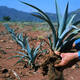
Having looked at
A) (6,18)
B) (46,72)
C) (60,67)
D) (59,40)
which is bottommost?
(6,18)

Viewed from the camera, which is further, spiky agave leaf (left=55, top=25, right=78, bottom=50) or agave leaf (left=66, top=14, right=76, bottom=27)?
agave leaf (left=66, top=14, right=76, bottom=27)

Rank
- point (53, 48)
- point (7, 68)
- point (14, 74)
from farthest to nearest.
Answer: point (7, 68) < point (14, 74) < point (53, 48)

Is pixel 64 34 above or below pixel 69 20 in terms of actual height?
below

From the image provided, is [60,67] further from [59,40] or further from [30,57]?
[30,57]

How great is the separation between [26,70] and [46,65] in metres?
0.96

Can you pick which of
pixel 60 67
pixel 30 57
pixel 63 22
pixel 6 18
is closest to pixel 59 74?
pixel 60 67

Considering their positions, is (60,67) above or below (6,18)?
above

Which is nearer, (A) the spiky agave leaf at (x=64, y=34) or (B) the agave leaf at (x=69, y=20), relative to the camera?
(A) the spiky agave leaf at (x=64, y=34)


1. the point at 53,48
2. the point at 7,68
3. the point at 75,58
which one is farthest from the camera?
the point at 7,68

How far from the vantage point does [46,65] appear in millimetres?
1732

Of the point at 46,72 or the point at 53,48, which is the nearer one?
the point at 53,48

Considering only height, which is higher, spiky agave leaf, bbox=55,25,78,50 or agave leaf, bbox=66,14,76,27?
agave leaf, bbox=66,14,76,27

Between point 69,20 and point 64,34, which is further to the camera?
point 69,20

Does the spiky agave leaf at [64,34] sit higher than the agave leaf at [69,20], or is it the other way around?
the agave leaf at [69,20]
